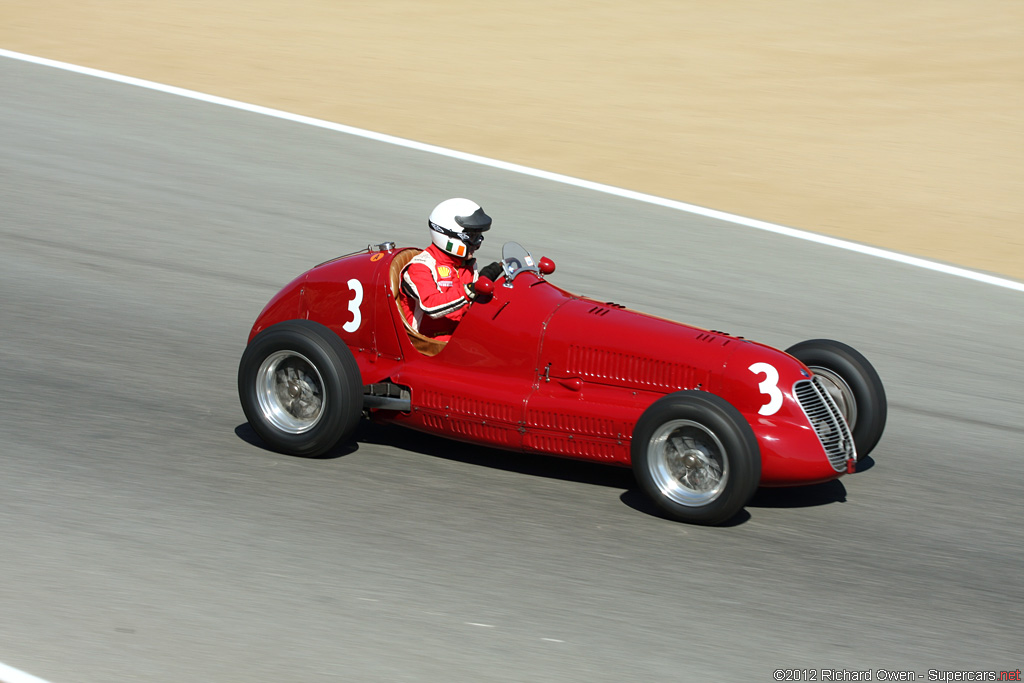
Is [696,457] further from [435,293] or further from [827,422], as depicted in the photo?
[435,293]

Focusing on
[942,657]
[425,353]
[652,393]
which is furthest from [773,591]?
[425,353]

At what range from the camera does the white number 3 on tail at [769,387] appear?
592 centimetres

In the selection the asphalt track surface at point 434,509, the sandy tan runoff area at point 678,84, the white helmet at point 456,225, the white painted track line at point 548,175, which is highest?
the sandy tan runoff area at point 678,84

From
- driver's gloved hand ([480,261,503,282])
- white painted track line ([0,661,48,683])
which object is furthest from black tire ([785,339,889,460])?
white painted track line ([0,661,48,683])

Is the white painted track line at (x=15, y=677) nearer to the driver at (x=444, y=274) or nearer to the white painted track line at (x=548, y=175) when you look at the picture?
the driver at (x=444, y=274)

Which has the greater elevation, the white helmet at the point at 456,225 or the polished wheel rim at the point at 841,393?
the white helmet at the point at 456,225

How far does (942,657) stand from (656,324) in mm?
2171

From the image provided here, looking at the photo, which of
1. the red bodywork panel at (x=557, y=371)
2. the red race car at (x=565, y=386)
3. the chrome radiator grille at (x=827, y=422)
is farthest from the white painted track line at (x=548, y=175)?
the red bodywork panel at (x=557, y=371)

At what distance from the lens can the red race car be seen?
582cm

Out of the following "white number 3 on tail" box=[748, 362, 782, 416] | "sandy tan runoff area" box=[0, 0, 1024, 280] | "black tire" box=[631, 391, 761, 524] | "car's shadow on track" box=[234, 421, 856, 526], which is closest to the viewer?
"black tire" box=[631, 391, 761, 524]

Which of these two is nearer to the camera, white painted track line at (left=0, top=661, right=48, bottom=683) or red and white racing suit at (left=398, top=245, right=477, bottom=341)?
white painted track line at (left=0, top=661, right=48, bottom=683)

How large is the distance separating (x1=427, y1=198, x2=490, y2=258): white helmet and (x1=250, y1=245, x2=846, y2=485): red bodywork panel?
0.36 m

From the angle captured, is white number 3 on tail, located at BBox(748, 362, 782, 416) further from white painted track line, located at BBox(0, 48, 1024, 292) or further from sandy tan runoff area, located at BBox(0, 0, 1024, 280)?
sandy tan runoff area, located at BBox(0, 0, 1024, 280)

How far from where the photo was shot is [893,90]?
51.8ft
